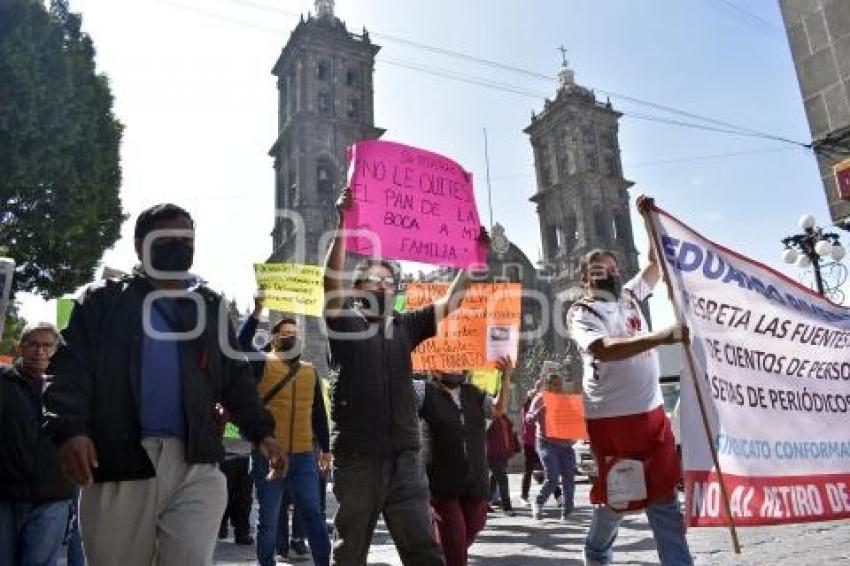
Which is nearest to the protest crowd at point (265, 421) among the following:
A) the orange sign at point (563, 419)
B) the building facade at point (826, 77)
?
the orange sign at point (563, 419)

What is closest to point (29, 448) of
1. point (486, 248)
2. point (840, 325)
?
point (486, 248)

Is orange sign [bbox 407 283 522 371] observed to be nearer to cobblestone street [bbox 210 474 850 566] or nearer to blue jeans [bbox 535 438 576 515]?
cobblestone street [bbox 210 474 850 566]

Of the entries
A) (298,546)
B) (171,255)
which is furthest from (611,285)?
(298,546)

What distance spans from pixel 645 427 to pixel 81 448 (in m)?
2.50

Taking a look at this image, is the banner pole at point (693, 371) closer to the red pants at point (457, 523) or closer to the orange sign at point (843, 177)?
the red pants at point (457, 523)

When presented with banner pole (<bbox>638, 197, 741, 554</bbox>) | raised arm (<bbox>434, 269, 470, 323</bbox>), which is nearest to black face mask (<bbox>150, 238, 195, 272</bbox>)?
raised arm (<bbox>434, 269, 470, 323</bbox>)

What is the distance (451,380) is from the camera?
4.94 metres

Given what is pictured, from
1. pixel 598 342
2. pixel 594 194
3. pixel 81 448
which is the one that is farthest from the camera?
pixel 594 194

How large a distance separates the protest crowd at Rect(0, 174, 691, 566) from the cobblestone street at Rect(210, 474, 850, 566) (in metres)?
1.32

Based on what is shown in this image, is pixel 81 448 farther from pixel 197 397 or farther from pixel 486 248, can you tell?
pixel 486 248

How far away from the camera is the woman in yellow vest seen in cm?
518

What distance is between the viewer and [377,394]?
3482mm

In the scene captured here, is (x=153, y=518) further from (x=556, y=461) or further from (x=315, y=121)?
(x=315, y=121)

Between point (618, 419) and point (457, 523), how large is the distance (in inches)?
52.5
